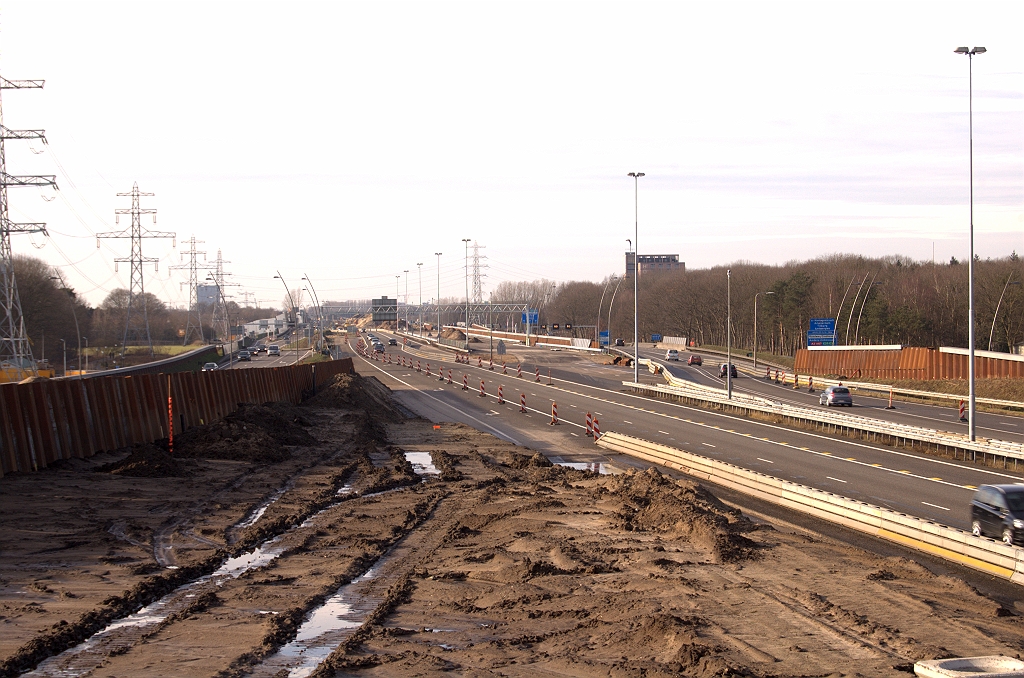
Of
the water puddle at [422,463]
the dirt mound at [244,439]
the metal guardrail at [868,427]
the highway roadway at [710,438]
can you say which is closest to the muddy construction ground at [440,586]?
the dirt mound at [244,439]

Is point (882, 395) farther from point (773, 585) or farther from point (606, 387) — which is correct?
point (773, 585)

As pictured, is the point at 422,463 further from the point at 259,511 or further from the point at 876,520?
the point at 876,520

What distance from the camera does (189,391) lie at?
3086 centimetres

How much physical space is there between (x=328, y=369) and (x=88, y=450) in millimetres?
37869

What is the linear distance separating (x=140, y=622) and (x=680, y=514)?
1021 cm

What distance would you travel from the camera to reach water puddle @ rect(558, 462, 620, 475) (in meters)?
28.2

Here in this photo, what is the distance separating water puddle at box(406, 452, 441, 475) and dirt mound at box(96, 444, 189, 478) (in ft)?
23.2

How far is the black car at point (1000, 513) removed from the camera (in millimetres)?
17047

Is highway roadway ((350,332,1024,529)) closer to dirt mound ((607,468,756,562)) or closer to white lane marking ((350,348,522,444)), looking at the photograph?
white lane marking ((350,348,522,444))

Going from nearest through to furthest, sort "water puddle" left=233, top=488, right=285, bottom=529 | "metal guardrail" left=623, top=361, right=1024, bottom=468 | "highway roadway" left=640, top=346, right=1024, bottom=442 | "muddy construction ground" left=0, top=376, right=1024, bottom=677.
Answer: "muddy construction ground" left=0, top=376, right=1024, bottom=677 < "water puddle" left=233, top=488, right=285, bottom=529 < "metal guardrail" left=623, top=361, right=1024, bottom=468 < "highway roadway" left=640, top=346, right=1024, bottom=442

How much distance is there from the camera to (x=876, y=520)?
1831cm

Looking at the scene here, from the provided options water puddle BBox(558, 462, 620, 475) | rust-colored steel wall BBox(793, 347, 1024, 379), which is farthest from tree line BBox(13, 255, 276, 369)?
rust-colored steel wall BBox(793, 347, 1024, 379)

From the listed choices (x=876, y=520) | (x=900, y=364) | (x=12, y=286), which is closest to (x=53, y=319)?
(x=12, y=286)

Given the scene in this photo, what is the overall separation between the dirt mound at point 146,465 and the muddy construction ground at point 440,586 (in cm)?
7
